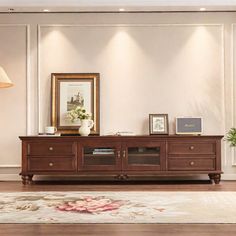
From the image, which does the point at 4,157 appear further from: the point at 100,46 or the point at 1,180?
the point at 100,46

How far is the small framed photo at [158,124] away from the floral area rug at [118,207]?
1240 millimetres

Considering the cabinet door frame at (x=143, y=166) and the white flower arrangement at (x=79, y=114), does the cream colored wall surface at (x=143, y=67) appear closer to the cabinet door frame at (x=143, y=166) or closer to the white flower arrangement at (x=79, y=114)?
the white flower arrangement at (x=79, y=114)

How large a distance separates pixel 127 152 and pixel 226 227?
2.24 meters

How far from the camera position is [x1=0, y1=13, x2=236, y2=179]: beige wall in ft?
16.9

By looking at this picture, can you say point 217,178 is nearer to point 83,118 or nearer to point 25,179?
point 83,118

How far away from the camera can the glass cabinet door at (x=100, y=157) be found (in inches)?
187

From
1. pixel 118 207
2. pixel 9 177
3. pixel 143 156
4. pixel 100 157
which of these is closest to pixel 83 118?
pixel 100 157

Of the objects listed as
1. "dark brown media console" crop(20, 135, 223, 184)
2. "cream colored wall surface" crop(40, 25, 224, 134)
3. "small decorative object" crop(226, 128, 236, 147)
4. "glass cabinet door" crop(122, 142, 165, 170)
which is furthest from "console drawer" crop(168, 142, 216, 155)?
"cream colored wall surface" crop(40, 25, 224, 134)

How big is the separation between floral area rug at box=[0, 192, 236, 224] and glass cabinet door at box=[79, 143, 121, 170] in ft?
2.59

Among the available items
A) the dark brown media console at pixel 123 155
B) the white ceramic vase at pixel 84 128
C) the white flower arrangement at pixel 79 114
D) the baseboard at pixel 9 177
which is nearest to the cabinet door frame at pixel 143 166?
the dark brown media console at pixel 123 155

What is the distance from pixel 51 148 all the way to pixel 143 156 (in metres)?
1.06

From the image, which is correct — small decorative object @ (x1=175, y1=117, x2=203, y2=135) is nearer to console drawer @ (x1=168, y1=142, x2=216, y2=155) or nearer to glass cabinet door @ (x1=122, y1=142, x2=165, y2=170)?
console drawer @ (x1=168, y1=142, x2=216, y2=155)

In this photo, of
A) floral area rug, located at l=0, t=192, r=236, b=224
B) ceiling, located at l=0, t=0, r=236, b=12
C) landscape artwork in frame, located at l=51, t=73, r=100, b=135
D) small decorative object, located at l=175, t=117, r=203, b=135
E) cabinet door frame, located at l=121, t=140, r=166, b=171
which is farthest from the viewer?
landscape artwork in frame, located at l=51, t=73, r=100, b=135

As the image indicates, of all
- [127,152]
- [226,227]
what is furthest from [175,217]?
[127,152]
